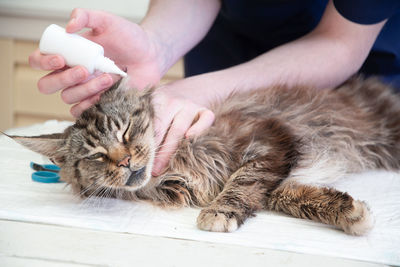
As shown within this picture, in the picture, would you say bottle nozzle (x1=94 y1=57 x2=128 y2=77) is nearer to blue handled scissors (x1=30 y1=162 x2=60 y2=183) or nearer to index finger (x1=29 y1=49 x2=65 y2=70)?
index finger (x1=29 y1=49 x2=65 y2=70)

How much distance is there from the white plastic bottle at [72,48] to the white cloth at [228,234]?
0.47m

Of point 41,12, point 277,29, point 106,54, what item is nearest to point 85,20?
point 106,54

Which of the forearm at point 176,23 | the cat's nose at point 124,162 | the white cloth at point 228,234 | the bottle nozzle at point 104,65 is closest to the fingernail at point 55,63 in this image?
the bottle nozzle at point 104,65

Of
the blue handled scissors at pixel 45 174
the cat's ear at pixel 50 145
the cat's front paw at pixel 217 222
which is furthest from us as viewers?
the blue handled scissors at pixel 45 174

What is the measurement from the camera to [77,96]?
1.54 meters

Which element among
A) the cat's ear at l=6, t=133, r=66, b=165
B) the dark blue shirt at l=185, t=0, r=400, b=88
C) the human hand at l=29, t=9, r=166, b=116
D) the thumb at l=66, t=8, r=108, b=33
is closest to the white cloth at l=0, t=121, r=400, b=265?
the cat's ear at l=6, t=133, r=66, b=165

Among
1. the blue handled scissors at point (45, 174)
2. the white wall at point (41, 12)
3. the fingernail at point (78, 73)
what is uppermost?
the fingernail at point (78, 73)

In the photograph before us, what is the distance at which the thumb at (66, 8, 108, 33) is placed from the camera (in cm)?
137

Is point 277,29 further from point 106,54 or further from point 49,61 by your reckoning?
point 49,61

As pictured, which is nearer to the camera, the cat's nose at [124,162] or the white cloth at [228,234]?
the white cloth at [228,234]

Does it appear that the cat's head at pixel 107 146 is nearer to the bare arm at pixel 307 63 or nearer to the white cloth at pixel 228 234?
the white cloth at pixel 228 234

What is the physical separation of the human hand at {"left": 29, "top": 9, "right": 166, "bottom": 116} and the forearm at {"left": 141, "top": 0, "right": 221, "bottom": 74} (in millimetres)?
84

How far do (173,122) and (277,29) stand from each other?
38.6 inches

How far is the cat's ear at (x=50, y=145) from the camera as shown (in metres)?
1.56
